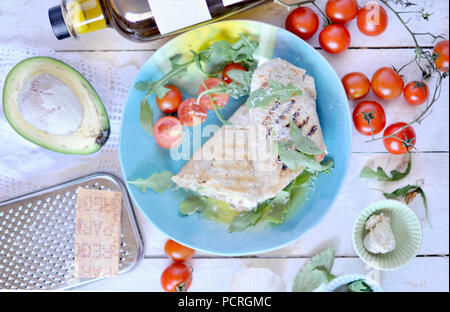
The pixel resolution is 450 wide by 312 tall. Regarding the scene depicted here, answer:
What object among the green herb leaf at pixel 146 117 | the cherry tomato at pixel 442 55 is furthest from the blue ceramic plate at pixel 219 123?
the cherry tomato at pixel 442 55

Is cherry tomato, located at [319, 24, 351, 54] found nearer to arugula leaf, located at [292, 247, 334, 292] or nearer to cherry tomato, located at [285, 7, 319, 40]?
cherry tomato, located at [285, 7, 319, 40]

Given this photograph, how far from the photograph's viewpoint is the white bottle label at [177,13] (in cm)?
76

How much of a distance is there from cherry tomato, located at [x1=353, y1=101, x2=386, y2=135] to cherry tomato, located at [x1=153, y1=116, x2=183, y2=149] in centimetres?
45

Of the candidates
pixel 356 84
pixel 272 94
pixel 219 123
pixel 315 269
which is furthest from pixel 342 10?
pixel 315 269

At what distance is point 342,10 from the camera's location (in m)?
0.90

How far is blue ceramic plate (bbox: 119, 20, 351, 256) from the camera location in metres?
0.87

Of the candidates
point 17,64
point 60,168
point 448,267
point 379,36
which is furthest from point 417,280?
point 17,64

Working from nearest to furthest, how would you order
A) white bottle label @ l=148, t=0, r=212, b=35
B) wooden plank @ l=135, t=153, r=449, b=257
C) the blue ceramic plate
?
1. white bottle label @ l=148, t=0, r=212, b=35
2. the blue ceramic plate
3. wooden plank @ l=135, t=153, r=449, b=257

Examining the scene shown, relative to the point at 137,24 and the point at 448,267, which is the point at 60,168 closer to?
the point at 137,24

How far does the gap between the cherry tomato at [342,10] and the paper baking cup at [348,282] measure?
0.64 m

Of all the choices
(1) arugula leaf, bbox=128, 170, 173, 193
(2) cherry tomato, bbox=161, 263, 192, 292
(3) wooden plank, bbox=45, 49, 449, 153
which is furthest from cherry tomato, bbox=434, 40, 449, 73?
(2) cherry tomato, bbox=161, 263, 192, 292

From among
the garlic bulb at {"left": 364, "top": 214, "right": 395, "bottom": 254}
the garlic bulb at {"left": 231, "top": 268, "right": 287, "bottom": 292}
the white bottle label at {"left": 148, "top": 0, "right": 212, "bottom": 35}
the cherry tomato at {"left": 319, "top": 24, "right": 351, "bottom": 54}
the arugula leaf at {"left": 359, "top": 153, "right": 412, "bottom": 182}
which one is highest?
the white bottle label at {"left": 148, "top": 0, "right": 212, "bottom": 35}

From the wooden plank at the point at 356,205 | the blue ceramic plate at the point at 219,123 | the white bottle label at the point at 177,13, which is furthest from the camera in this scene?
the wooden plank at the point at 356,205

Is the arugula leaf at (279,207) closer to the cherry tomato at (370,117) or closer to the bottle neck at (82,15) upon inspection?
the cherry tomato at (370,117)
